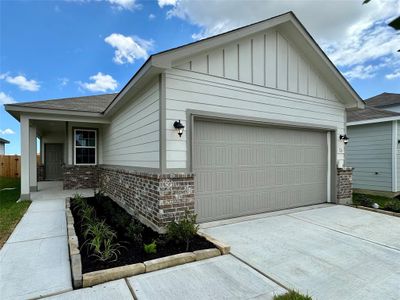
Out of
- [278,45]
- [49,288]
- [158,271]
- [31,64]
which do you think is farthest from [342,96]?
[31,64]

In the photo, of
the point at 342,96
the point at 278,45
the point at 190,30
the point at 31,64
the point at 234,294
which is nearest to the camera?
the point at 234,294

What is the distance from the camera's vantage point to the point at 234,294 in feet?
8.48

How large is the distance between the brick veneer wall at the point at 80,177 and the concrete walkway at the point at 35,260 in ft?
15.1

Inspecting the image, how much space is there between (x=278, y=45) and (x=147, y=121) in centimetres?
403

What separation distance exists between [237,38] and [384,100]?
19.2 metres

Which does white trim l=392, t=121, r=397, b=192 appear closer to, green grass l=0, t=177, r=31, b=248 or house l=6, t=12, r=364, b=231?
house l=6, t=12, r=364, b=231

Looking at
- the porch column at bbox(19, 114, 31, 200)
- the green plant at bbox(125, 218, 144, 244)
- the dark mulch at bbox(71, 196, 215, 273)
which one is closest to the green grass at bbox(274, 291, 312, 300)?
the dark mulch at bbox(71, 196, 215, 273)

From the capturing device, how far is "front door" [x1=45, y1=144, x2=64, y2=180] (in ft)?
49.0

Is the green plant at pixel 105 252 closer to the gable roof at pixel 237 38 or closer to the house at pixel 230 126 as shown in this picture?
the house at pixel 230 126

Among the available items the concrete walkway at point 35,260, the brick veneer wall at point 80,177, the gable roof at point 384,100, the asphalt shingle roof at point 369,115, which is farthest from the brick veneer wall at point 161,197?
the gable roof at point 384,100

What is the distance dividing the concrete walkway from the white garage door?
2650 millimetres

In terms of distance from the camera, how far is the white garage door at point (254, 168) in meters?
5.16

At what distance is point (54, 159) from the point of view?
15141 millimetres

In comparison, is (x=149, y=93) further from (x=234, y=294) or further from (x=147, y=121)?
(x=234, y=294)
